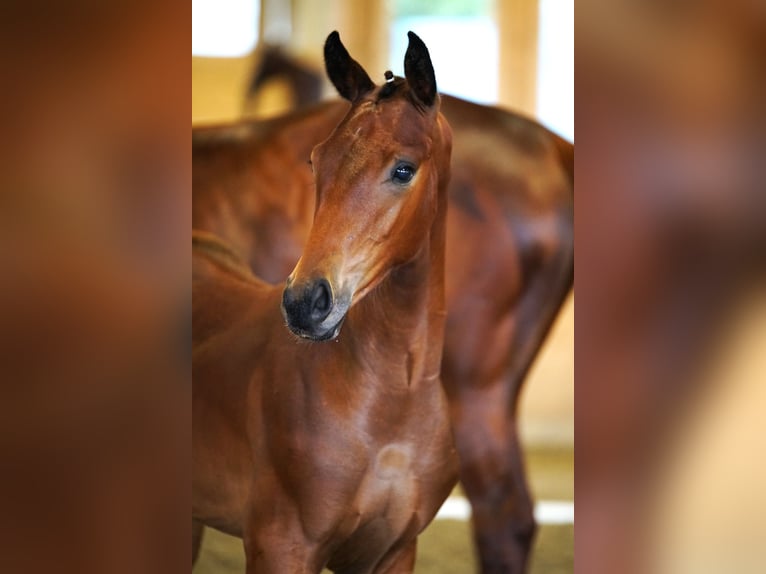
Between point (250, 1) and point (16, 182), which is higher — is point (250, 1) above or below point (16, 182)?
above

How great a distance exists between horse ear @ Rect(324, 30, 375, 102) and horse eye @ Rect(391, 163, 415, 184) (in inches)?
6.7

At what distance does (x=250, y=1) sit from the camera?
156 centimetres

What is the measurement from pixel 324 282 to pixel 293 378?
0.28 metres

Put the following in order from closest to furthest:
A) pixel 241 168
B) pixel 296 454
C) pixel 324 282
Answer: pixel 324 282
pixel 296 454
pixel 241 168

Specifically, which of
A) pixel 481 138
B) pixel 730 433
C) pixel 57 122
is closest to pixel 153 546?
pixel 57 122

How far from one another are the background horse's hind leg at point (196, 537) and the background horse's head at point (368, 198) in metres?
0.51

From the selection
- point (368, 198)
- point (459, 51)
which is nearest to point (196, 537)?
Result: point (368, 198)

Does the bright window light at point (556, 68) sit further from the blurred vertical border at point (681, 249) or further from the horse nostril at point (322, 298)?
the horse nostril at point (322, 298)

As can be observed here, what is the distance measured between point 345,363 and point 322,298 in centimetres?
21

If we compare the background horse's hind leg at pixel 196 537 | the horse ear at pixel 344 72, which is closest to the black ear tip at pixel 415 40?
the horse ear at pixel 344 72

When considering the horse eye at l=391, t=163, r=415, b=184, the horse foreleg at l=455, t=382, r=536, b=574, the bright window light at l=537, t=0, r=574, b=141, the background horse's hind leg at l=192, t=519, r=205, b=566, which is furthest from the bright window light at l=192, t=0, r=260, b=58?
the background horse's hind leg at l=192, t=519, r=205, b=566

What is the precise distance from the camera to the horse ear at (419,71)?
1.35 metres

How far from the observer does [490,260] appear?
5.01 ft

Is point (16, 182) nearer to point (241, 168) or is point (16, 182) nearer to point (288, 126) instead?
point (241, 168)
